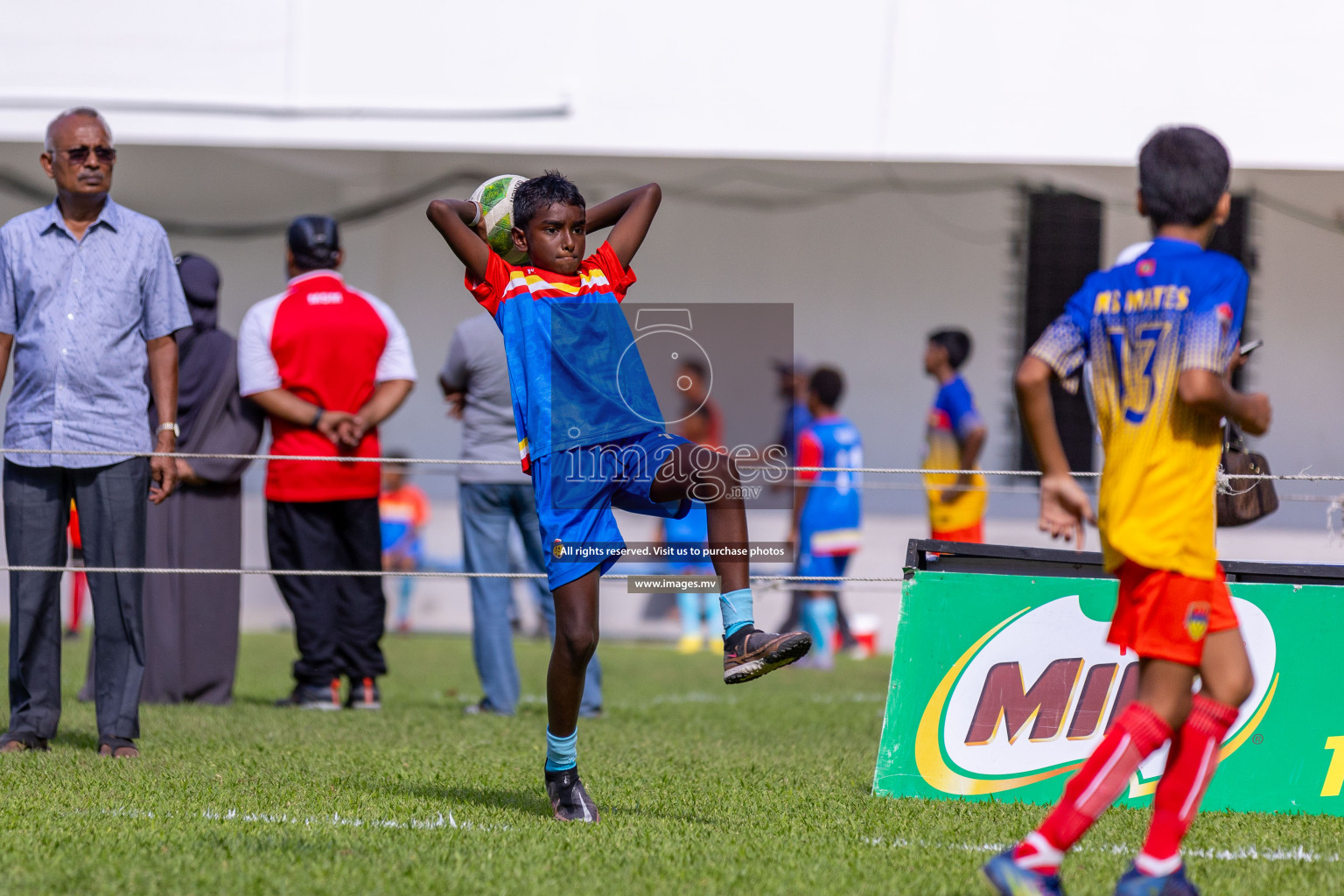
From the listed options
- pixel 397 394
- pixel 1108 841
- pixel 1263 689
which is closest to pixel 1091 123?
pixel 397 394

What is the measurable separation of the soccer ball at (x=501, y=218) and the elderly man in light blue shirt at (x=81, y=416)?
170 centimetres

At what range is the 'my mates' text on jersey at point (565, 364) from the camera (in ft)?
13.3

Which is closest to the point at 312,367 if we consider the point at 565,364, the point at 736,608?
the point at 565,364

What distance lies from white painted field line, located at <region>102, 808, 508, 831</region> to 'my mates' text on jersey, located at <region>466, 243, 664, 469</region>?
3.31 feet

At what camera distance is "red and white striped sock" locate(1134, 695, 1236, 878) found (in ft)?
9.94

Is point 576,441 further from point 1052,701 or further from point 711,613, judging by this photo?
point 711,613

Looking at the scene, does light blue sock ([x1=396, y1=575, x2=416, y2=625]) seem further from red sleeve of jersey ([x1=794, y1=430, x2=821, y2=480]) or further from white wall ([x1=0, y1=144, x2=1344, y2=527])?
red sleeve of jersey ([x1=794, y1=430, x2=821, y2=480])

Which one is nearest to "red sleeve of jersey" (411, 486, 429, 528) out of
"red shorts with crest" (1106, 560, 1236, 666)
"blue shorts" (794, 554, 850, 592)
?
"blue shorts" (794, 554, 850, 592)

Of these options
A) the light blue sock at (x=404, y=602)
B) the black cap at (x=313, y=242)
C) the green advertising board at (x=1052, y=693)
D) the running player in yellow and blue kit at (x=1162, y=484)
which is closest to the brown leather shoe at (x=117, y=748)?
the green advertising board at (x=1052, y=693)

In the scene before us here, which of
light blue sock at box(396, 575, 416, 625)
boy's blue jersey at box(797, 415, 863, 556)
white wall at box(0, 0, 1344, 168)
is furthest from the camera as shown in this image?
light blue sock at box(396, 575, 416, 625)

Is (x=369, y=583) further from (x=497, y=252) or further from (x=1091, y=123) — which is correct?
(x=1091, y=123)

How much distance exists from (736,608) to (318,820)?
4.15ft

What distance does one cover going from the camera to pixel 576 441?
4.00 meters

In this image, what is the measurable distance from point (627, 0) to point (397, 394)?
4200 mm
